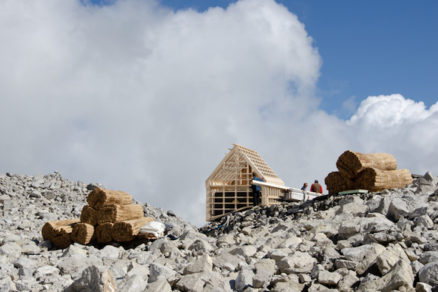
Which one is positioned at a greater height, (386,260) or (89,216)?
(89,216)

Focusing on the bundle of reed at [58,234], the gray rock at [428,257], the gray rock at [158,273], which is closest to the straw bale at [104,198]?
the bundle of reed at [58,234]

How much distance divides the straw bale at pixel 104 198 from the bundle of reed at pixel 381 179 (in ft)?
25.7

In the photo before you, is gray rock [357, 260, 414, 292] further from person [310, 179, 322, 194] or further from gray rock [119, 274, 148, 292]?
person [310, 179, 322, 194]

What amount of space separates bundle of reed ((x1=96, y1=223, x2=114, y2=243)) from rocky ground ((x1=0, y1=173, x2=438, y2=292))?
12.0 inches

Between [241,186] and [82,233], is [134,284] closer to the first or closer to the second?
[82,233]

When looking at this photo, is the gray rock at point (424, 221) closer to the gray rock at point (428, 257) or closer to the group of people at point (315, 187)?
the gray rock at point (428, 257)

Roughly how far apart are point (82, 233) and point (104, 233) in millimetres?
578

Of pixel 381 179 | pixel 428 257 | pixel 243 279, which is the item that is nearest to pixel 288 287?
pixel 243 279

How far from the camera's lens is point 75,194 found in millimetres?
20688

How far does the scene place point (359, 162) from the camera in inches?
606

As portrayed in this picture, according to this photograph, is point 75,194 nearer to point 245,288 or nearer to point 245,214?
point 245,214

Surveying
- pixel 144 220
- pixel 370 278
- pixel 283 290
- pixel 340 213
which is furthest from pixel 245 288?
pixel 144 220

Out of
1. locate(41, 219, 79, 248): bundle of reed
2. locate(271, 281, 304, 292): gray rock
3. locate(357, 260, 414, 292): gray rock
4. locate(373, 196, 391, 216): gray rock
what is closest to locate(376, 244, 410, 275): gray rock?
locate(357, 260, 414, 292): gray rock

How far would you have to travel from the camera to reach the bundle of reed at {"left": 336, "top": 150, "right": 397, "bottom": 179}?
1550cm
